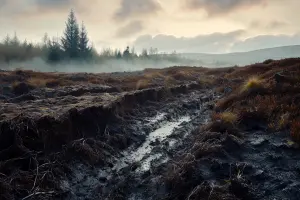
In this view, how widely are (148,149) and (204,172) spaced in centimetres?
354

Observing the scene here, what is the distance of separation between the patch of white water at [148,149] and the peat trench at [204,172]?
0.10 ft

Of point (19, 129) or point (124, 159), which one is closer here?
point (19, 129)

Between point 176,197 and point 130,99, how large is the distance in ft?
31.3

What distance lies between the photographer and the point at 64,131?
29.8ft

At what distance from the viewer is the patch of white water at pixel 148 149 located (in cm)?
907

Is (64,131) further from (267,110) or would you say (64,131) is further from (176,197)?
(267,110)

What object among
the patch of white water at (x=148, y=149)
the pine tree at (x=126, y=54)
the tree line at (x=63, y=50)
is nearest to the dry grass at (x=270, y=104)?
the patch of white water at (x=148, y=149)

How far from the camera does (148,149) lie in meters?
10.5

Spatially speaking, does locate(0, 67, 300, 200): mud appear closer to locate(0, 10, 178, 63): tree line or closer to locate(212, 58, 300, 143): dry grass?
locate(212, 58, 300, 143): dry grass

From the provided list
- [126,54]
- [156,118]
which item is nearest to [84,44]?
[126,54]

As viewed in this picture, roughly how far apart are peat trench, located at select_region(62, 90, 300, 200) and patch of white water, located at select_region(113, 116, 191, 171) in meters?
0.03

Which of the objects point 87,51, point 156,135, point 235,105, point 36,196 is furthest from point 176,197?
point 87,51

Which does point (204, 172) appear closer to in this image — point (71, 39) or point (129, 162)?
point (129, 162)

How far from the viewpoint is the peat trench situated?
6.38 metres
